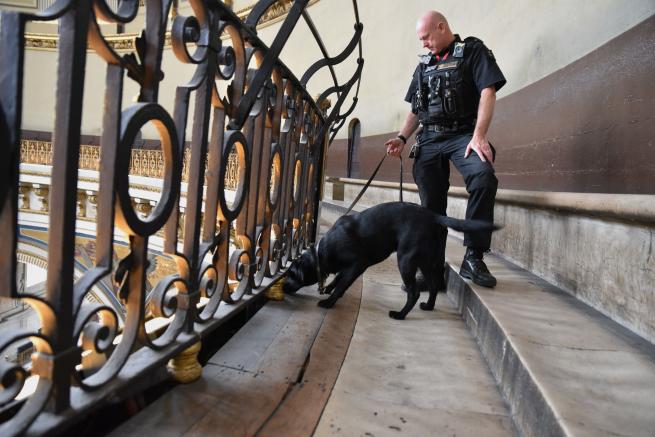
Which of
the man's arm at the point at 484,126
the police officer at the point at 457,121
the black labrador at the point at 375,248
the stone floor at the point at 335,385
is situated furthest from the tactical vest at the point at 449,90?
the stone floor at the point at 335,385

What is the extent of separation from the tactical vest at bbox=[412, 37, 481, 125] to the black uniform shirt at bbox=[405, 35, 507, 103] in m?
0.01

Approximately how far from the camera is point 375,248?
72.4 inches

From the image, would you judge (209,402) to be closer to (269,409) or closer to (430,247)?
(269,409)

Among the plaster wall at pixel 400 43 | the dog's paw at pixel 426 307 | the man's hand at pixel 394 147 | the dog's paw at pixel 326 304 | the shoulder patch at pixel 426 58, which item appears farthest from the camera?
the plaster wall at pixel 400 43

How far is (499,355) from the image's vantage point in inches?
48.2

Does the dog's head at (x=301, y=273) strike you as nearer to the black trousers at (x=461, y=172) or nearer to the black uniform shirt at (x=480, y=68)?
the black trousers at (x=461, y=172)

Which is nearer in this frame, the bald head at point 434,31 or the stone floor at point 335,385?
the stone floor at point 335,385

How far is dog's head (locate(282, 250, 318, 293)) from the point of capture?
1826mm

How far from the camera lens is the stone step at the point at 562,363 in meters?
0.80

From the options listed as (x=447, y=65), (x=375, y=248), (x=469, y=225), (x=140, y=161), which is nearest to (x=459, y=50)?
(x=447, y=65)

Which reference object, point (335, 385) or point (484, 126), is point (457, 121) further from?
point (335, 385)

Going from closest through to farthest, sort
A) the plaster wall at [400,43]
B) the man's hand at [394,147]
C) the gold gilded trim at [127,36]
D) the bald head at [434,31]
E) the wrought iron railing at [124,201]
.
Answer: the wrought iron railing at [124,201], the bald head at [434,31], the man's hand at [394,147], the plaster wall at [400,43], the gold gilded trim at [127,36]

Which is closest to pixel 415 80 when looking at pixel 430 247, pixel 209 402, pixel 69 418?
pixel 430 247

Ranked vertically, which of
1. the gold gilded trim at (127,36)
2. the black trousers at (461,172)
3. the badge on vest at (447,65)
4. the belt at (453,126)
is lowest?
the black trousers at (461,172)
